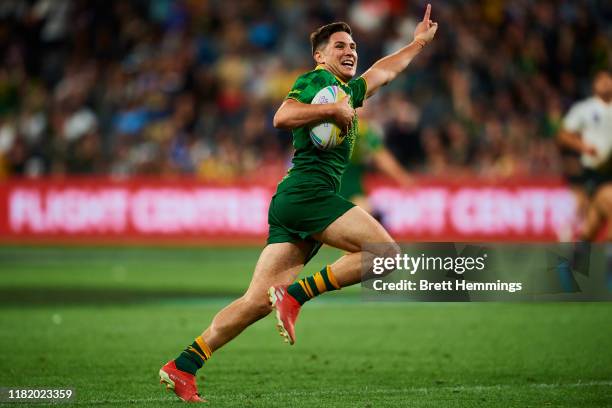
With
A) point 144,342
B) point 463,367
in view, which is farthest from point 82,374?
point 463,367

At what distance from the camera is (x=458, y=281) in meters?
7.36

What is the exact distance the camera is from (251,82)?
79.9ft

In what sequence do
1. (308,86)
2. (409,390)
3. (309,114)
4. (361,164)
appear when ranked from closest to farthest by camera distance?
(309,114), (308,86), (409,390), (361,164)

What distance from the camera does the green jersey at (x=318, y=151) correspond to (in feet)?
23.8

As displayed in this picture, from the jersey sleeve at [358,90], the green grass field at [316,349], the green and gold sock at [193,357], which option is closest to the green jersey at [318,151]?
the jersey sleeve at [358,90]

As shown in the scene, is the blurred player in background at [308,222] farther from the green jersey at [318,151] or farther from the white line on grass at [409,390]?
the white line on grass at [409,390]

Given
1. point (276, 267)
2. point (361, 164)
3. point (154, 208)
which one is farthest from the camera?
point (154, 208)

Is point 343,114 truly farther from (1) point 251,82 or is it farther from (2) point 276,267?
(1) point 251,82

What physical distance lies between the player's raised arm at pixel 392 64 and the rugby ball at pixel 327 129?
41 cm

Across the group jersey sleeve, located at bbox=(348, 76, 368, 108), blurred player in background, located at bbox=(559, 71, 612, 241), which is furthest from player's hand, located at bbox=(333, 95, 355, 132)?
blurred player in background, located at bbox=(559, 71, 612, 241)

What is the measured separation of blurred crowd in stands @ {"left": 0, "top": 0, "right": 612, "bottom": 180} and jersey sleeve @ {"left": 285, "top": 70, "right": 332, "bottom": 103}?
14880 millimetres

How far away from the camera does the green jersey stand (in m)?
7.24

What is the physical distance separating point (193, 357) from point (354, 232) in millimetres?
1404

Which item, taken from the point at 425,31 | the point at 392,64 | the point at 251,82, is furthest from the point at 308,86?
the point at 251,82
